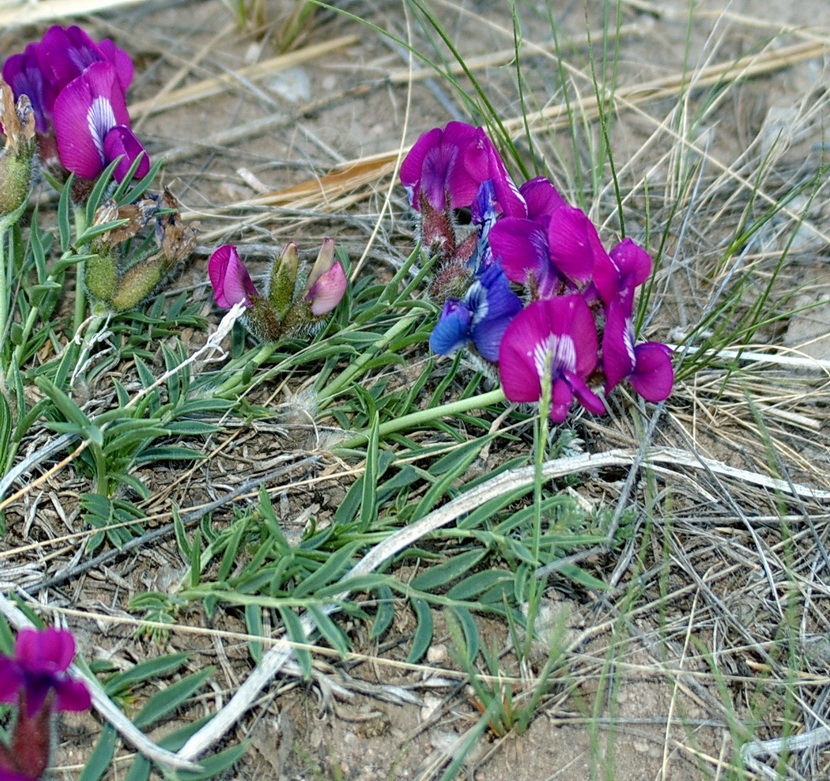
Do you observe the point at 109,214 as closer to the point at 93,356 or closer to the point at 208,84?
the point at 93,356

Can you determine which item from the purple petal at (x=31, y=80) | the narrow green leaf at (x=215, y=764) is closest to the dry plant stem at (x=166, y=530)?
the narrow green leaf at (x=215, y=764)

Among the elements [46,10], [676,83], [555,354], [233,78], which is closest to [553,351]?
[555,354]

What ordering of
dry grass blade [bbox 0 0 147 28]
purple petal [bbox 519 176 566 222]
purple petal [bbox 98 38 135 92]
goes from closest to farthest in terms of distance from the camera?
purple petal [bbox 519 176 566 222], purple petal [bbox 98 38 135 92], dry grass blade [bbox 0 0 147 28]

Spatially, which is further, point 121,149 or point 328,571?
point 121,149

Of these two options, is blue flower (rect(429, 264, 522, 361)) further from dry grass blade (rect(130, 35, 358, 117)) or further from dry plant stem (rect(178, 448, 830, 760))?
dry grass blade (rect(130, 35, 358, 117))

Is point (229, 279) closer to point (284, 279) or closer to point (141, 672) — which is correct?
point (284, 279)

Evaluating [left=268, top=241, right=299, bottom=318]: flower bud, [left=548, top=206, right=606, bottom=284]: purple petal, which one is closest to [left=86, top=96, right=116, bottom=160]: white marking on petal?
[left=268, top=241, right=299, bottom=318]: flower bud

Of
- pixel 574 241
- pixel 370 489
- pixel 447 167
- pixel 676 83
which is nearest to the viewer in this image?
pixel 574 241
